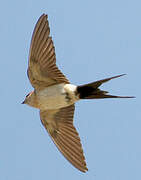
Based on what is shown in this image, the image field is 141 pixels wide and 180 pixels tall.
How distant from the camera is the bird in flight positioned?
4.29 metres

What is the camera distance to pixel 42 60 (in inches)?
175

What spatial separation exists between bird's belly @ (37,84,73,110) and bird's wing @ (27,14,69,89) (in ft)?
0.22

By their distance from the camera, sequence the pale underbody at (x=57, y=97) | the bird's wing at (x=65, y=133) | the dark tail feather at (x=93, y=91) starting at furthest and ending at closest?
1. the bird's wing at (x=65, y=133)
2. the pale underbody at (x=57, y=97)
3. the dark tail feather at (x=93, y=91)

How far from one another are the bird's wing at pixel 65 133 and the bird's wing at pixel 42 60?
39 centimetres

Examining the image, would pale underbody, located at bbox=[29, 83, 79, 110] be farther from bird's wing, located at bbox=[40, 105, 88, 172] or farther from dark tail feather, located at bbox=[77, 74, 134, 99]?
bird's wing, located at bbox=[40, 105, 88, 172]

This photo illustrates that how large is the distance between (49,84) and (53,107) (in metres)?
0.21

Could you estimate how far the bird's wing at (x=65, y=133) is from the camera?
4645 mm

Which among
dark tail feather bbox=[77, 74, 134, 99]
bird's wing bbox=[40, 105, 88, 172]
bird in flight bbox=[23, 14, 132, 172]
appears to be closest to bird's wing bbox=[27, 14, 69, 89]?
bird in flight bbox=[23, 14, 132, 172]

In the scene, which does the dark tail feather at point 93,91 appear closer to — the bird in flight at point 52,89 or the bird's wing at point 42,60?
the bird in flight at point 52,89

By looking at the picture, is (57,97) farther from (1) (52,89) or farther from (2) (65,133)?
(2) (65,133)

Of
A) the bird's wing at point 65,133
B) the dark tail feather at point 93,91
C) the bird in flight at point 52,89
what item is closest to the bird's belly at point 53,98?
the bird in flight at point 52,89

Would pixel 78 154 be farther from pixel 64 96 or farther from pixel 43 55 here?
pixel 43 55

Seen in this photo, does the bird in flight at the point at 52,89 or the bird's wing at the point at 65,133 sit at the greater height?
the bird in flight at the point at 52,89

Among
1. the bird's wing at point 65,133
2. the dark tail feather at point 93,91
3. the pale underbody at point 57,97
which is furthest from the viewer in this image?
the bird's wing at point 65,133
